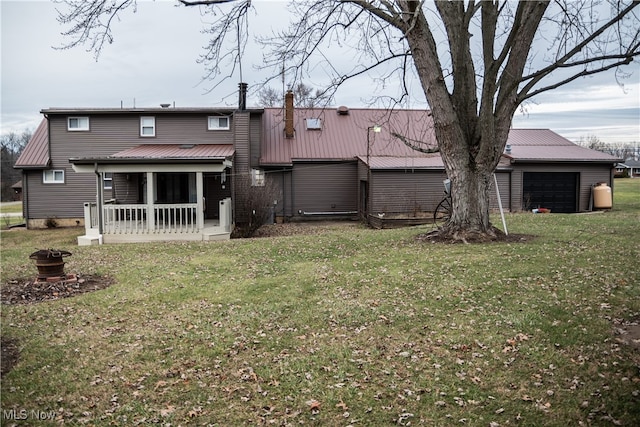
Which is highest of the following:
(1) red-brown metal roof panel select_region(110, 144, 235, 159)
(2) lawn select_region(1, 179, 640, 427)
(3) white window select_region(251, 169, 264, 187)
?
(1) red-brown metal roof panel select_region(110, 144, 235, 159)

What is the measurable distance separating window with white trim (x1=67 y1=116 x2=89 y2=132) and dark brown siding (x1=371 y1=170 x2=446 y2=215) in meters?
13.9

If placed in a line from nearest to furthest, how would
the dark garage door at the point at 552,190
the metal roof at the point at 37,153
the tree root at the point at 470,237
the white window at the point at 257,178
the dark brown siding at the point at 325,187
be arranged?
the tree root at the point at 470,237, the white window at the point at 257,178, the metal roof at the point at 37,153, the dark brown siding at the point at 325,187, the dark garage door at the point at 552,190

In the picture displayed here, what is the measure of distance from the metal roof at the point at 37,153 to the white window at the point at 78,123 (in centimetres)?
116

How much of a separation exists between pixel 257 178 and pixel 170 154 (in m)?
4.38

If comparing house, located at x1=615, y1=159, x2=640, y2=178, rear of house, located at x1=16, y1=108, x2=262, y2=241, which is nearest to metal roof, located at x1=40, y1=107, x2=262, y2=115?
rear of house, located at x1=16, y1=108, x2=262, y2=241

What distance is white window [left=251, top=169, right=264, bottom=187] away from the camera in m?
22.3

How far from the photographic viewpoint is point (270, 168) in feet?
82.2

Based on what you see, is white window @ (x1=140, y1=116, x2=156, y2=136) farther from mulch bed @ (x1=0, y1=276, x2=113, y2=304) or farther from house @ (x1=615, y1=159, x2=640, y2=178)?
house @ (x1=615, y1=159, x2=640, y2=178)

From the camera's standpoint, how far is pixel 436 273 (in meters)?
9.03

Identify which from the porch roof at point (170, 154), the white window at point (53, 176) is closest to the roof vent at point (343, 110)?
the porch roof at point (170, 154)

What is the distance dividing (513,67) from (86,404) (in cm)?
1082

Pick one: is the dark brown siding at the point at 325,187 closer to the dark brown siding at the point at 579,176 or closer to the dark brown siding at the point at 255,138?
the dark brown siding at the point at 255,138

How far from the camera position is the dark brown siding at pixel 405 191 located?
23250 millimetres

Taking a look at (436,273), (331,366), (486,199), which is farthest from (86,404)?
(486,199)
